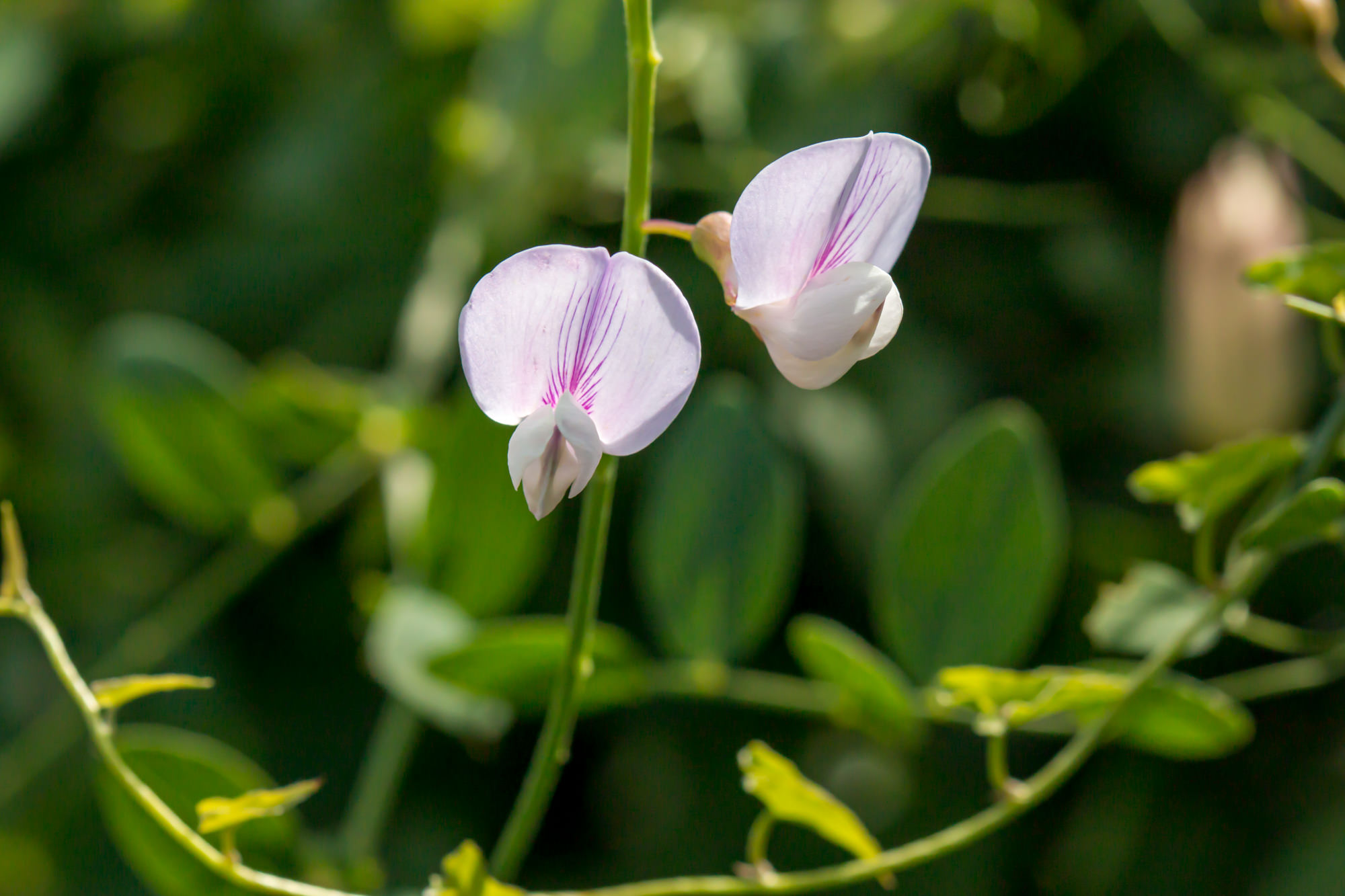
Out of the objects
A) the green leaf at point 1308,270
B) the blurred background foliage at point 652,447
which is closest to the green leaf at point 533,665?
the blurred background foliage at point 652,447

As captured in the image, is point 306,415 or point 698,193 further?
point 698,193

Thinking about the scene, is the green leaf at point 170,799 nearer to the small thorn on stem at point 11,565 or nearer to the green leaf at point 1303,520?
the small thorn on stem at point 11,565

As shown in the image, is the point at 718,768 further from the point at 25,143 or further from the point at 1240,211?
the point at 25,143

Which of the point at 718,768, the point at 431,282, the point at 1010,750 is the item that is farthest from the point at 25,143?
the point at 1010,750

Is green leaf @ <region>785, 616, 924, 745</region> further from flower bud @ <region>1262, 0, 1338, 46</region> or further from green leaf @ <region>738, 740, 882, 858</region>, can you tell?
flower bud @ <region>1262, 0, 1338, 46</region>

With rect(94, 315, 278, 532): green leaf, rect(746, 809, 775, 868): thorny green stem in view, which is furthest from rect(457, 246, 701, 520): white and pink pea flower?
rect(94, 315, 278, 532): green leaf

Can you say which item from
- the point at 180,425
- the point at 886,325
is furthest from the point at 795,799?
the point at 180,425
